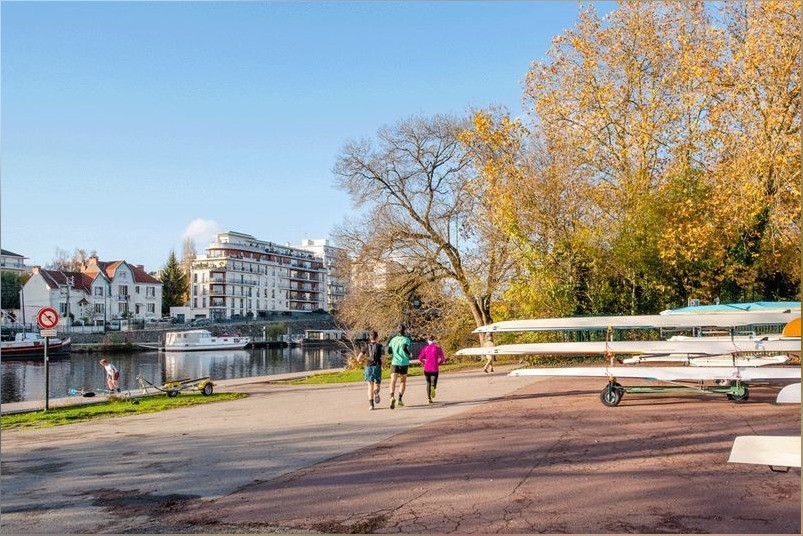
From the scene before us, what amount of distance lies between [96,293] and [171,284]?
56.9ft

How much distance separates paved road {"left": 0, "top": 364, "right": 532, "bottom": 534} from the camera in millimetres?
7777

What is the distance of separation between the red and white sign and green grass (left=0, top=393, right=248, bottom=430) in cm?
222

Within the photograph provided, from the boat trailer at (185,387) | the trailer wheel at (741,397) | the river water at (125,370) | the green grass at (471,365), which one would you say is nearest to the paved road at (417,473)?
the trailer wheel at (741,397)

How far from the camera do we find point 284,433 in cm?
1261

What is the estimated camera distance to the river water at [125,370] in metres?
38.7

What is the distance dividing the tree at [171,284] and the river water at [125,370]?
1598 inches

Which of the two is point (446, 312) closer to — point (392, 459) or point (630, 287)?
point (630, 287)

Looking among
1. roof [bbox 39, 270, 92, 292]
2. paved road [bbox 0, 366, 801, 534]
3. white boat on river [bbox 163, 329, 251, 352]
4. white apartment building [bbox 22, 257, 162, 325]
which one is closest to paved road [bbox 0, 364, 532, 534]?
paved road [bbox 0, 366, 801, 534]

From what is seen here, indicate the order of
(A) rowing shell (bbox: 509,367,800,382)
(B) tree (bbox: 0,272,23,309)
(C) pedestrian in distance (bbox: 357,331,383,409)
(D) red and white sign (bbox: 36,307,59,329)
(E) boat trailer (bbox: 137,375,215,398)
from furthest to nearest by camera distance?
(B) tree (bbox: 0,272,23,309)
(E) boat trailer (bbox: 137,375,215,398)
(D) red and white sign (bbox: 36,307,59,329)
(C) pedestrian in distance (bbox: 357,331,383,409)
(A) rowing shell (bbox: 509,367,800,382)

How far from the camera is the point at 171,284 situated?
11925 centimetres

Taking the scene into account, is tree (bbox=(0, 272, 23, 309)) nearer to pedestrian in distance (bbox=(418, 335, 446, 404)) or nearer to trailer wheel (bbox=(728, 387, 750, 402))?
pedestrian in distance (bbox=(418, 335, 446, 404))

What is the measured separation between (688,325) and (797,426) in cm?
489

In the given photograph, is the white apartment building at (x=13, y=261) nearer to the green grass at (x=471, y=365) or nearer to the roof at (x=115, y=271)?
the roof at (x=115, y=271)

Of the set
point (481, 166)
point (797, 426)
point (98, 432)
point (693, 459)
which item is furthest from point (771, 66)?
point (98, 432)
